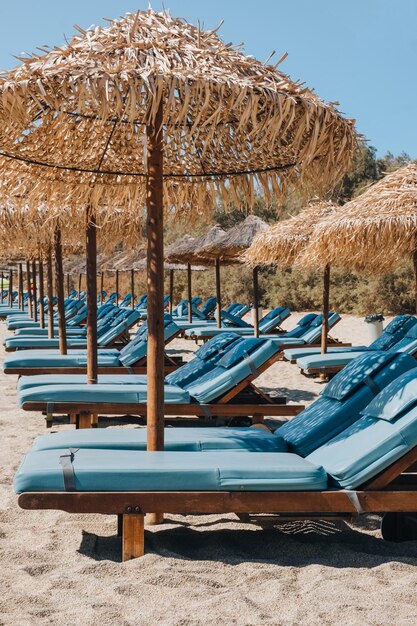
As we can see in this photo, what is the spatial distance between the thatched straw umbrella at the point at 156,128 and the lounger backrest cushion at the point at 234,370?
4.78ft

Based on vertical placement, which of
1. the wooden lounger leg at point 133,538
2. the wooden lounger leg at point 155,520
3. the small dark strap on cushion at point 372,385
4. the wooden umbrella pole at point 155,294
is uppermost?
the wooden umbrella pole at point 155,294

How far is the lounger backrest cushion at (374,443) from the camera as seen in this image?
3.14 metres

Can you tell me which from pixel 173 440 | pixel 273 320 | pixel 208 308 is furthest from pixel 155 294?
pixel 208 308

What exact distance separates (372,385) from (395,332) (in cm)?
442

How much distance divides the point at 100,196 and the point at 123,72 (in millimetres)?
1803

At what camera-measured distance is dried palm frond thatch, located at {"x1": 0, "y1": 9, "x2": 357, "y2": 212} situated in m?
3.02

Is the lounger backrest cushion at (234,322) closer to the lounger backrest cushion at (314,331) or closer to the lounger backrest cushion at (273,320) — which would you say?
the lounger backrest cushion at (273,320)

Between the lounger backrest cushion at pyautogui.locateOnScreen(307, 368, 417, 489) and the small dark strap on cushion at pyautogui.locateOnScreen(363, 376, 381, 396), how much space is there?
0.27 m

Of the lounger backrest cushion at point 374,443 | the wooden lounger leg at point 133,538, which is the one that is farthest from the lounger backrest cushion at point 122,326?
the wooden lounger leg at point 133,538

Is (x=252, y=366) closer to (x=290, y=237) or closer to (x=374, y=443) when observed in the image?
(x=374, y=443)

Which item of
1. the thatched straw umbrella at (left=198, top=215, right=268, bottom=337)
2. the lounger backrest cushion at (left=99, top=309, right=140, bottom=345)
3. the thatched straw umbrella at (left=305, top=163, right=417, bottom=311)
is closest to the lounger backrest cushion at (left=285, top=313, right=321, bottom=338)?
the thatched straw umbrella at (left=198, top=215, right=268, bottom=337)

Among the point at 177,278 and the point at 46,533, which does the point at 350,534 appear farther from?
the point at 177,278

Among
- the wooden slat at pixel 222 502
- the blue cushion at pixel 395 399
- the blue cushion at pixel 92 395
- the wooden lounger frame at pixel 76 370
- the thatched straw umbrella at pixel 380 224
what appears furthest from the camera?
the wooden lounger frame at pixel 76 370

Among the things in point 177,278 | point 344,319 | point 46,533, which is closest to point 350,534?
point 46,533
